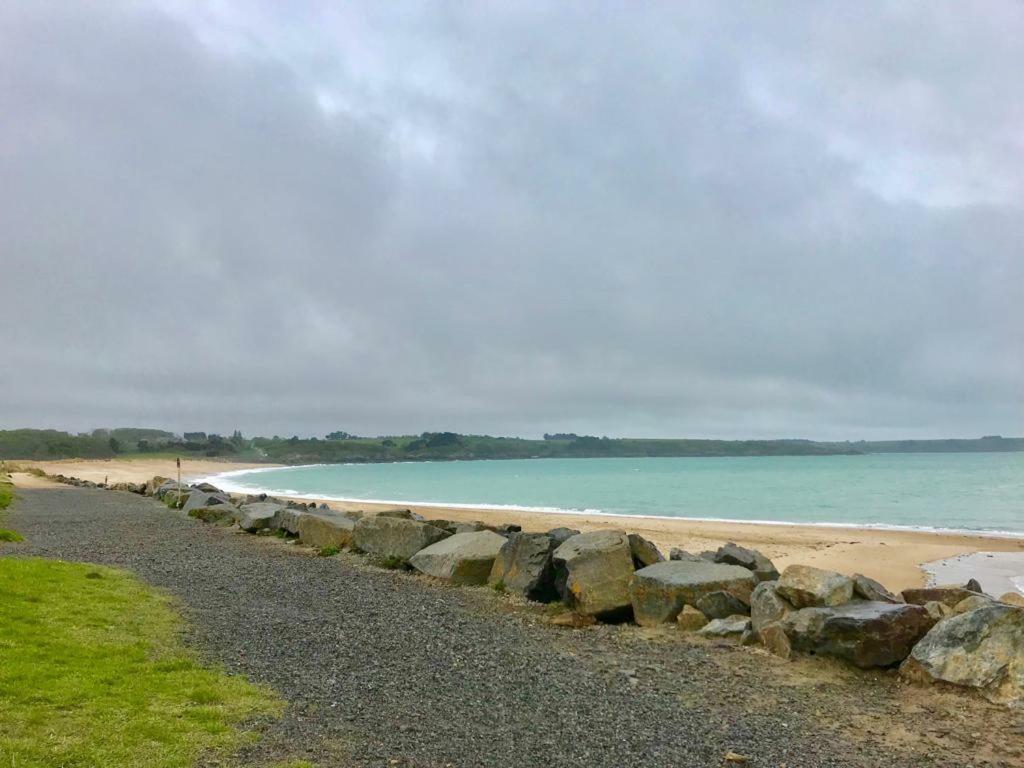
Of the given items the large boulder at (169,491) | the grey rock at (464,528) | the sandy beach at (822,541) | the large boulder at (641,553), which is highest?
the large boulder at (641,553)

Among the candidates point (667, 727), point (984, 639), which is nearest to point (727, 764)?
point (667, 727)

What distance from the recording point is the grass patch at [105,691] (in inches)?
198

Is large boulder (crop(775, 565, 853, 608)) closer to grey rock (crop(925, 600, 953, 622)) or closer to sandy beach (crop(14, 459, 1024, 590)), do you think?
grey rock (crop(925, 600, 953, 622))

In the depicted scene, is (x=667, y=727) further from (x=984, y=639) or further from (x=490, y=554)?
(x=490, y=554)

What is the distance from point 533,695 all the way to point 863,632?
3918 millimetres

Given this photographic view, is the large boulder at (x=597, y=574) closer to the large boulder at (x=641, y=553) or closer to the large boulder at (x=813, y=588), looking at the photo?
the large boulder at (x=641, y=553)

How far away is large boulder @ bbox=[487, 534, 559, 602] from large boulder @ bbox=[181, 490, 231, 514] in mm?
15961

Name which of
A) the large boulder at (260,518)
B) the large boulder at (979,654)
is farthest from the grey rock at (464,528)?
the large boulder at (979,654)

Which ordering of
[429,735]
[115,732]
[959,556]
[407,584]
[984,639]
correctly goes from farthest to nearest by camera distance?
[959,556], [407,584], [984,639], [429,735], [115,732]

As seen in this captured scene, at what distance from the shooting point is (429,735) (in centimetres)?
588

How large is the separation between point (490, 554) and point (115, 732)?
28.7 feet

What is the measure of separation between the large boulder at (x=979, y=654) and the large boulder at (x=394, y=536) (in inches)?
387

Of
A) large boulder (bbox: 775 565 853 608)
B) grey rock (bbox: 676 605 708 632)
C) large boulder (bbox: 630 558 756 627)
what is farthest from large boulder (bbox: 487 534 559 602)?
large boulder (bbox: 775 565 853 608)

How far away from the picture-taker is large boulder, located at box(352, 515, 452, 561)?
51.4ft
